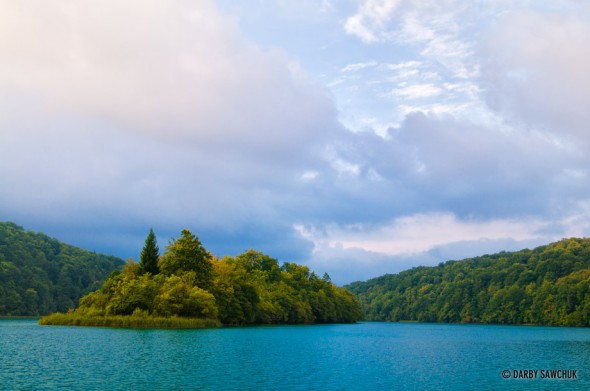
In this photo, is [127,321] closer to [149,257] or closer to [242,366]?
[149,257]

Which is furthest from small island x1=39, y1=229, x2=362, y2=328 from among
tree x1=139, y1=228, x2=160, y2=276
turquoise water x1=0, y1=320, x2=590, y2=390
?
turquoise water x1=0, y1=320, x2=590, y2=390

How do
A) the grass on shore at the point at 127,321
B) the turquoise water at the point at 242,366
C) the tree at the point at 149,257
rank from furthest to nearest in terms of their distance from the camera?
the tree at the point at 149,257 → the grass on shore at the point at 127,321 → the turquoise water at the point at 242,366

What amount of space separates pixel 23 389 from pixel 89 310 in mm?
78026

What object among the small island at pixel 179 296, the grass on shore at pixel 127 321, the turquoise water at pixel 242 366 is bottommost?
the turquoise water at pixel 242 366

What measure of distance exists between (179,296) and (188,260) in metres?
16.9

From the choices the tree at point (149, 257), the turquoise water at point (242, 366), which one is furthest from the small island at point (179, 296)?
the turquoise water at point (242, 366)

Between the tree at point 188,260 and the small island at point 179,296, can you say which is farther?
the tree at point 188,260

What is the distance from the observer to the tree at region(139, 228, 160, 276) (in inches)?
4779

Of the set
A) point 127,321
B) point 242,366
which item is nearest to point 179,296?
point 127,321

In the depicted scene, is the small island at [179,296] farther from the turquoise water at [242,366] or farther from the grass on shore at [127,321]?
the turquoise water at [242,366]

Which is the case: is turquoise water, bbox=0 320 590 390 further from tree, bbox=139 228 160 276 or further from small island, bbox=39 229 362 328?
tree, bbox=139 228 160 276

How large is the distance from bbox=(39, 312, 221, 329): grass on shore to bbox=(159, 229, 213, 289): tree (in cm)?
1687

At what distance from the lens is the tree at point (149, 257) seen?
12138cm

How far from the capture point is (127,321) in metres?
101
